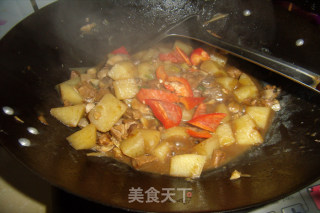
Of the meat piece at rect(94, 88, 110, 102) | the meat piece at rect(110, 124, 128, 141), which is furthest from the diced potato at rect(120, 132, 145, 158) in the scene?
the meat piece at rect(94, 88, 110, 102)

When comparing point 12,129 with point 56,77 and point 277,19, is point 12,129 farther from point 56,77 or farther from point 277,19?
point 277,19

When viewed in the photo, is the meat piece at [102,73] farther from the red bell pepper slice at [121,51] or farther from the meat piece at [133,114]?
the meat piece at [133,114]

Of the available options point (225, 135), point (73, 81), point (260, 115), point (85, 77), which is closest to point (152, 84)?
Result: point (85, 77)

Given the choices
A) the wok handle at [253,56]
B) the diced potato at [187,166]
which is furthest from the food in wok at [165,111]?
the wok handle at [253,56]

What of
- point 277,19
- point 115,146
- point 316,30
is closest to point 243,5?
point 277,19

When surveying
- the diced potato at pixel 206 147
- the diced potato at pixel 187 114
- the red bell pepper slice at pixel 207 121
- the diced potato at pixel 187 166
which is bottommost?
the diced potato at pixel 187 166

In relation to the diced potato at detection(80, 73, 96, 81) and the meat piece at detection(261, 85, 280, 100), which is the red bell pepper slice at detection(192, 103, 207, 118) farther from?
the diced potato at detection(80, 73, 96, 81)
